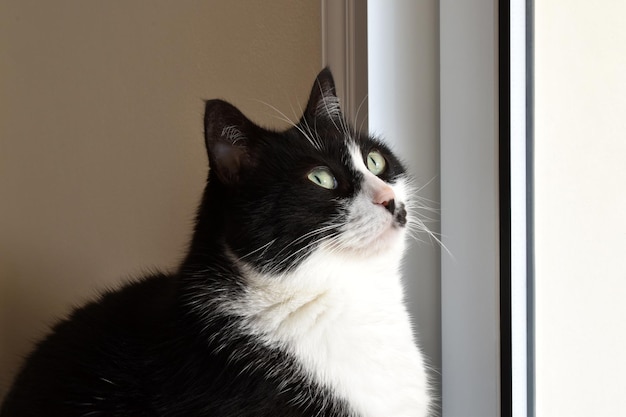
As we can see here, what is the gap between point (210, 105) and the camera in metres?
0.77

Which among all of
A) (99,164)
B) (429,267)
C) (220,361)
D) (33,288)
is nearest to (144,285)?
(220,361)

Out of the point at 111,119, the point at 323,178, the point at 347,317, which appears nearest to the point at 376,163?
the point at 323,178

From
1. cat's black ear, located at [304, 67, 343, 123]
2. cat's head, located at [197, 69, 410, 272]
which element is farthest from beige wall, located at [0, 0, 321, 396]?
cat's head, located at [197, 69, 410, 272]

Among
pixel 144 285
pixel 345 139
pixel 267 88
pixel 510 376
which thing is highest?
pixel 267 88

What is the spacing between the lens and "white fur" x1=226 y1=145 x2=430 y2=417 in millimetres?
767

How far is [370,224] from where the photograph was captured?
0.77 meters

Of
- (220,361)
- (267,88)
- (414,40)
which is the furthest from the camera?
(267,88)

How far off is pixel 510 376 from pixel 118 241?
0.86m

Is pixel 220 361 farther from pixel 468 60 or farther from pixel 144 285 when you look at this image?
pixel 468 60

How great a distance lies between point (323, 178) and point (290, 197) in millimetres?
49

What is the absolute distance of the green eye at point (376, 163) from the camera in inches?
34.2

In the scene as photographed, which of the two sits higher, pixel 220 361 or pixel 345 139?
pixel 345 139

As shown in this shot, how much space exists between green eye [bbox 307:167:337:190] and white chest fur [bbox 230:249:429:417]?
8cm
